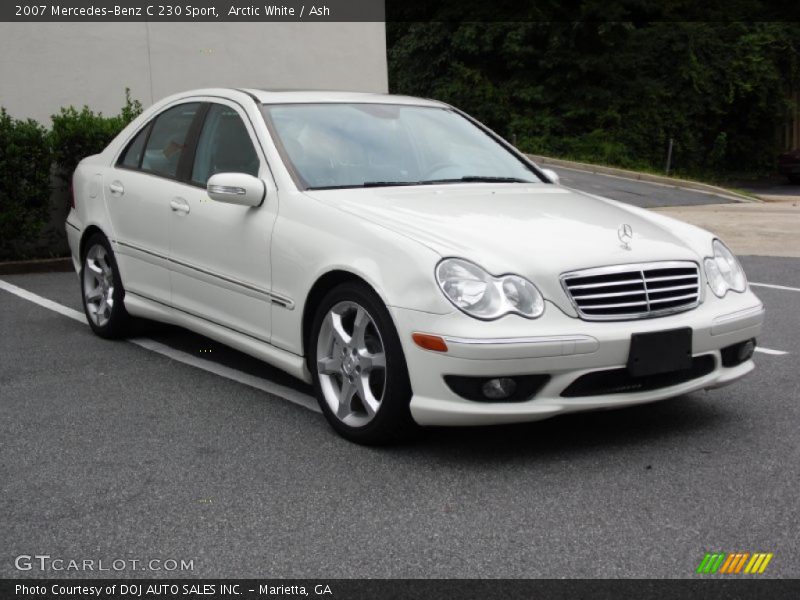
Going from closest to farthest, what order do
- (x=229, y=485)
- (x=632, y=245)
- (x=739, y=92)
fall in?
(x=229, y=485) < (x=632, y=245) < (x=739, y=92)

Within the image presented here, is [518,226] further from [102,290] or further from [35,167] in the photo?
[35,167]

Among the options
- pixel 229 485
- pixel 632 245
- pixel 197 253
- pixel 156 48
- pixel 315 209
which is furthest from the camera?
pixel 156 48

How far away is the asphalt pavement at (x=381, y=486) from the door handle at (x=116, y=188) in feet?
4.15

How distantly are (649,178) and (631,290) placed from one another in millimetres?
21097

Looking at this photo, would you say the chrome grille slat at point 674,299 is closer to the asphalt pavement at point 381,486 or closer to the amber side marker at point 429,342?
the asphalt pavement at point 381,486

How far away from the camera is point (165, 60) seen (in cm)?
1289

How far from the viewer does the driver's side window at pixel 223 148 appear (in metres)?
5.52

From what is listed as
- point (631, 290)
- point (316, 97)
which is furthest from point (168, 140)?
point (631, 290)

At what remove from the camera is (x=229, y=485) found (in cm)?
412

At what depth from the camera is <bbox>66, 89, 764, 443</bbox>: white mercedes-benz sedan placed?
13.7 ft

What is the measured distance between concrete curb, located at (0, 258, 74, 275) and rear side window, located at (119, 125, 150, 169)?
395 cm

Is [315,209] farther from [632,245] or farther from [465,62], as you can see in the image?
[465,62]
